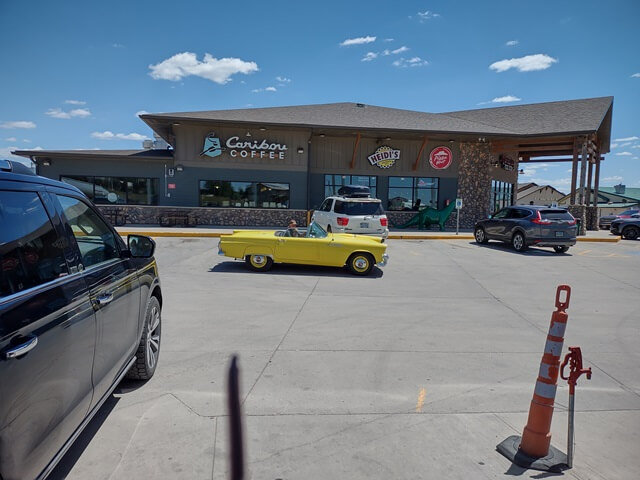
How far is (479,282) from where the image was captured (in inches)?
406

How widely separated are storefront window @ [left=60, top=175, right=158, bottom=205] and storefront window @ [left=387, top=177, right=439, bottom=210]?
13.0m

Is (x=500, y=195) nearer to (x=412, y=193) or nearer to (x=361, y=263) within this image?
(x=412, y=193)

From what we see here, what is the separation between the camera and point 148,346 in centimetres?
422

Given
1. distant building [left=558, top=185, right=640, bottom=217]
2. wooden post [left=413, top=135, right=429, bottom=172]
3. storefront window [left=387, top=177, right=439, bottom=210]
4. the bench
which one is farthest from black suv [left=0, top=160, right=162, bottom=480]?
distant building [left=558, top=185, right=640, bottom=217]

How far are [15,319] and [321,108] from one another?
26541mm

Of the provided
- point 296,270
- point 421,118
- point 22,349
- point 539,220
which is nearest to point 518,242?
point 539,220

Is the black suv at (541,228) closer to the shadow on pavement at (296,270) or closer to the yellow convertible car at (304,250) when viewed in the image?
the shadow on pavement at (296,270)

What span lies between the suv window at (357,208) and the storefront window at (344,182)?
10252mm

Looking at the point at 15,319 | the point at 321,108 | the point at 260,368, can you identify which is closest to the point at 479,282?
the point at 260,368

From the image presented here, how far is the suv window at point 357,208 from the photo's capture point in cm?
1512

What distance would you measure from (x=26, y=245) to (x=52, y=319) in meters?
0.42

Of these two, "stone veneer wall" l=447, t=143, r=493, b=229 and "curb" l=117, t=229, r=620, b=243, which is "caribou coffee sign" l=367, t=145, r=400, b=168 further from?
"curb" l=117, t=229, r=620, b=243

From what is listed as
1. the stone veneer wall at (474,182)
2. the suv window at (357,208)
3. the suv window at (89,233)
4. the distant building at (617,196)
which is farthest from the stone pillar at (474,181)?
the distant building at (617,196)

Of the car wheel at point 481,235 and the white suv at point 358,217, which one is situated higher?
the white suv at point 358,217
